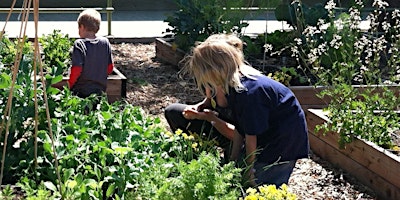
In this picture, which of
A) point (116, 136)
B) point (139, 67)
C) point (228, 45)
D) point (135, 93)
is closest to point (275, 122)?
point (228, 45)

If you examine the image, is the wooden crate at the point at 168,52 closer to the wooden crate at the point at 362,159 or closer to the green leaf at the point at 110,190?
the wooden crate at the point at 362,159

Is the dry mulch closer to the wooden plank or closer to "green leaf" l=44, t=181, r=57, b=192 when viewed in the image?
the wooden plank

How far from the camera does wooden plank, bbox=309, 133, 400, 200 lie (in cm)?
509

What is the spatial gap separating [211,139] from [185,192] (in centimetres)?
141

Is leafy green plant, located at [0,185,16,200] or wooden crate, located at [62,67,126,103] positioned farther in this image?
wooden crate, located at [62,67,126,103]

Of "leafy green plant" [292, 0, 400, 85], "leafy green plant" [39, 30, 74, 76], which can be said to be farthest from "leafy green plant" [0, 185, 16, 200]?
"leafy green plant" [39, 30, 74, 76]

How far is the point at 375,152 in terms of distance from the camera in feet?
17.0

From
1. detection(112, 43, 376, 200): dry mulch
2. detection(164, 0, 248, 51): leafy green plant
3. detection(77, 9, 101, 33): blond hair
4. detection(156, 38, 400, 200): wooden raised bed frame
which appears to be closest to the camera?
detection(156, 38, 400, 200): wooden raised bed frame

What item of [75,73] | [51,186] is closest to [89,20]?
[75,73]

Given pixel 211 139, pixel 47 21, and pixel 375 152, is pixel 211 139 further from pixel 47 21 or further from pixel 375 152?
pixel 47 21

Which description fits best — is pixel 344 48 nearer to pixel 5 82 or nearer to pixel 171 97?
pixel 171 97

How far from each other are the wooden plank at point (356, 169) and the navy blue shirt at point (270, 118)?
0.75m

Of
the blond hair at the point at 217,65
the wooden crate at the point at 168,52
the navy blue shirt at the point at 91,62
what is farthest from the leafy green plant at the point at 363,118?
the wooden crate at the point at 168,52

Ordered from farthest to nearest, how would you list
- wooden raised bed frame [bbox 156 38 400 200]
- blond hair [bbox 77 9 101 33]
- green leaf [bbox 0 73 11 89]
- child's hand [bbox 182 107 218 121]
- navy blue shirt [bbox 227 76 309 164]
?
blond hair [bbox 77 9 101 33] → wooden raised bed frame [bbox 156 38 400 200] → child's hand [bbox 182 107 218 121] → navy blue shirt [bbox 227 76 309 164] → green leaf [bbox 0 73 11 89]
